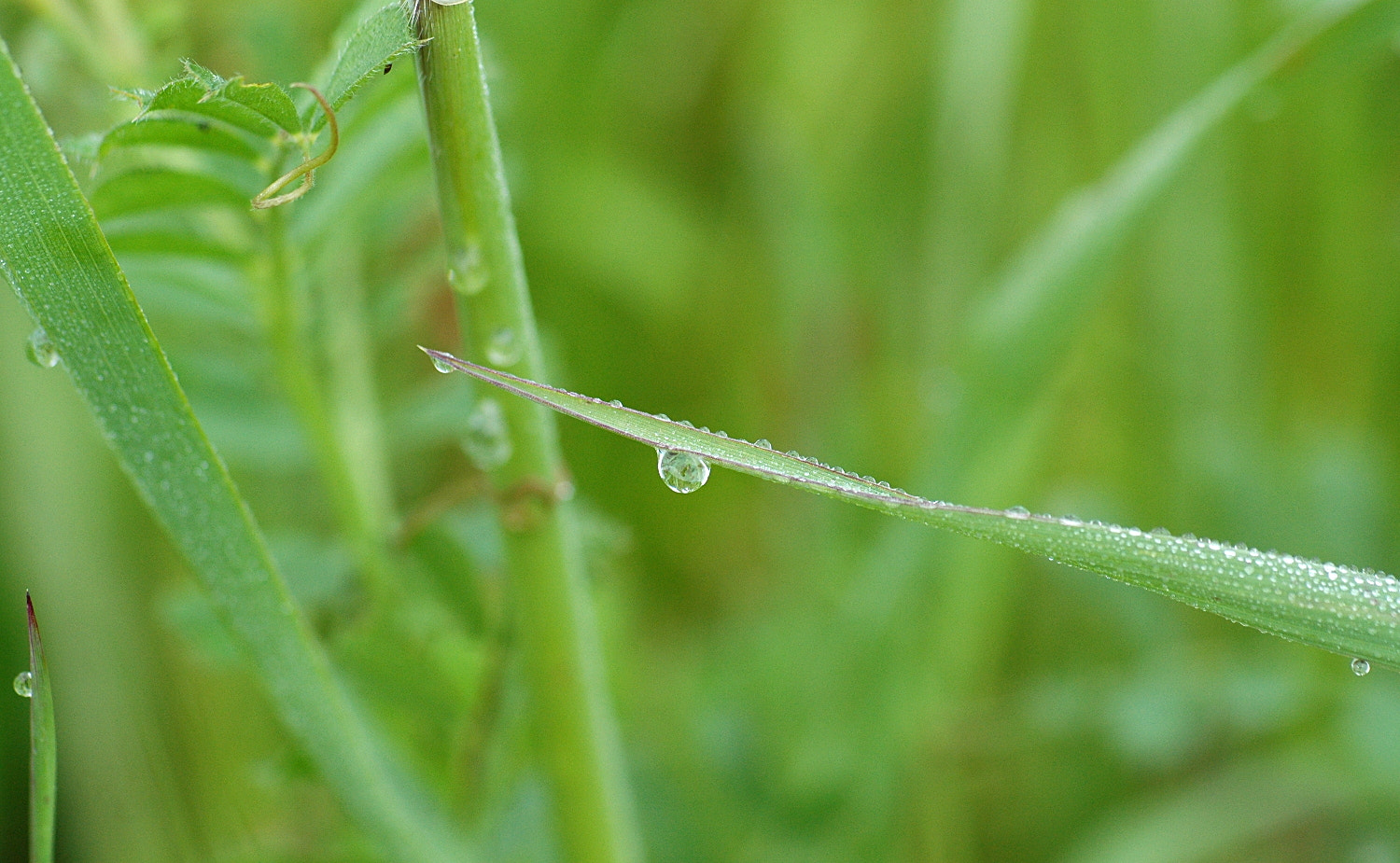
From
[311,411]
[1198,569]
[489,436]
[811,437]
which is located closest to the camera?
[1198,569]

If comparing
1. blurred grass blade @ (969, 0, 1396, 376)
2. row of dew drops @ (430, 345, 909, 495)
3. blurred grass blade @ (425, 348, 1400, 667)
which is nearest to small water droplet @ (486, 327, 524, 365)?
row of dew drops @ (430, 345, 909, 495)

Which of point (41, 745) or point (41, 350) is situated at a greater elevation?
point (41, 350)

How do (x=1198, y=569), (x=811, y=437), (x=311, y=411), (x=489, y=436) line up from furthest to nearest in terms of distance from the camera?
(x=811, y=437) → (x=311, y=411) → (x=489, y=436) → (x=1198, y=569)

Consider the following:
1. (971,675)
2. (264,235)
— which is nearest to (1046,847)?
(971,675)

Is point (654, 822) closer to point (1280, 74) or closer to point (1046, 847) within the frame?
point (1046, 847)

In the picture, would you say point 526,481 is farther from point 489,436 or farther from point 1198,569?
point 1198,569

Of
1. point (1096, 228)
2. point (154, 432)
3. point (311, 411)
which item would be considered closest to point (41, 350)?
point (154, 432)

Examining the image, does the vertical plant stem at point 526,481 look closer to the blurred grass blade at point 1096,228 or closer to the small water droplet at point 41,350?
the small water droplet at point 41,350
